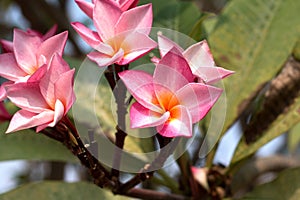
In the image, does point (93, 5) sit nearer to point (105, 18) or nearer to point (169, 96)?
point (105, 18)

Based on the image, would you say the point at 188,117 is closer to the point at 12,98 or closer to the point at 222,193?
the point at 12,98

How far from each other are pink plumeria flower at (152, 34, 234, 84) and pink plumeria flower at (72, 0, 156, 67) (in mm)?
19

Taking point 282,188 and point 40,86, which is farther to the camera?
point 282,188

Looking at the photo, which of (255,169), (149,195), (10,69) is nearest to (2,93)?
(10,69)

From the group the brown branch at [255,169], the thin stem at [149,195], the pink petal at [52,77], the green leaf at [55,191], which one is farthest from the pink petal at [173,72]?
the brown branch at [255,169]

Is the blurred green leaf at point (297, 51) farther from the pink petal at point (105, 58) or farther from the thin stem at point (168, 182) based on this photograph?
the pink petal at point (105, 58)

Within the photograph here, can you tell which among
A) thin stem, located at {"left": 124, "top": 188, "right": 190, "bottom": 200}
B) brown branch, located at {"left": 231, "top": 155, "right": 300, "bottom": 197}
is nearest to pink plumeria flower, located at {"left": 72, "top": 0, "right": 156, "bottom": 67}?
thin stem, located at {"left": 124, "top": 188, "right": 190, "bottom": 200}

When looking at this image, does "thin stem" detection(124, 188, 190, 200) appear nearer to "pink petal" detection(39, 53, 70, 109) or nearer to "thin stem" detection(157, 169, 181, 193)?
"thin stem" detection(157, 169, 181, 193)

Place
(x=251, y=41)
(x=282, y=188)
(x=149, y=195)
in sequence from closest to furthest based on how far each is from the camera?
(x=149, y=195) < (x=282, y=188) < (x=251, y=41)

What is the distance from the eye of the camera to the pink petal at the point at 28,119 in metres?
0.61

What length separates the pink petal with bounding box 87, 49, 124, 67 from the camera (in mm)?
627

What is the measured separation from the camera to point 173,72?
0.61 metres

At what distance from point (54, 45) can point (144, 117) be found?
0.15 m

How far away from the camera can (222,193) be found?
3.21ft
